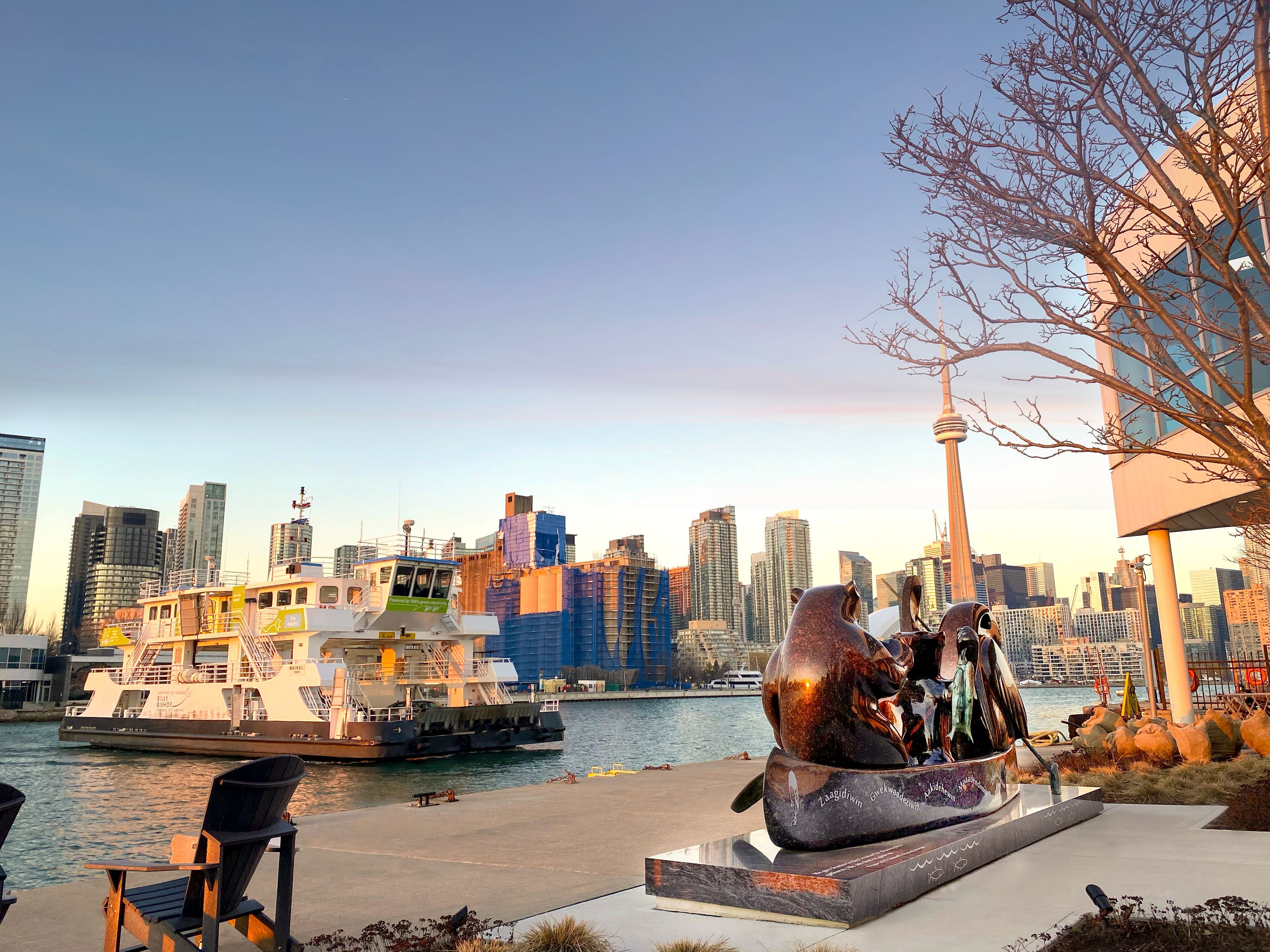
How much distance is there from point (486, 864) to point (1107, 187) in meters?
6.99

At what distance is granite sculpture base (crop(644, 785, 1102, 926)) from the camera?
16.3 feet

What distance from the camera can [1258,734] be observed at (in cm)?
1215

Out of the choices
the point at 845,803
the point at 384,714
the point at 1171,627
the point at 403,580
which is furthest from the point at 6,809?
the point at 403,580

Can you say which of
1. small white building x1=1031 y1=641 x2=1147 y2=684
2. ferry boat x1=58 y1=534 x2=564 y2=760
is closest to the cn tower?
small white building x1=1031 y1=641 x2=1147 y2=684

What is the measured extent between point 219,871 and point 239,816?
0.23 metres

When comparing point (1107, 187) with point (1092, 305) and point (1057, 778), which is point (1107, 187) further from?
point (1057, 778)

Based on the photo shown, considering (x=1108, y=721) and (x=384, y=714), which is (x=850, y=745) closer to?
(x=1108, y=721)

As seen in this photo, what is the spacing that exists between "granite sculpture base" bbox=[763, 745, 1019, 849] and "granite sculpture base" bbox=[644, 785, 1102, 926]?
3.1 inches

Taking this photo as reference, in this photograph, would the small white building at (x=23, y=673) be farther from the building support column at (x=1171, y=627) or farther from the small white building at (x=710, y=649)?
the small white building at (x=710, y=649)

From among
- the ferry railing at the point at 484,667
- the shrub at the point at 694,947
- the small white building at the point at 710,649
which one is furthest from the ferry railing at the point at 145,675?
the small white building at the point at 710,649

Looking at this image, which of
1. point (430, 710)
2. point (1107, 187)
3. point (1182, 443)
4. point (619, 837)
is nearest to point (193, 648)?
point (430, 710)

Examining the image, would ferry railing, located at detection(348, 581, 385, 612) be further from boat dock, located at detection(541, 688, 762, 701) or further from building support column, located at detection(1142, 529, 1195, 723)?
boat dock, located at detection(541, 688, 762, 701)

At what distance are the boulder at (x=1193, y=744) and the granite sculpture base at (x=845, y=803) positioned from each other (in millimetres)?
7366

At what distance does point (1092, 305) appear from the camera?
8.24m
